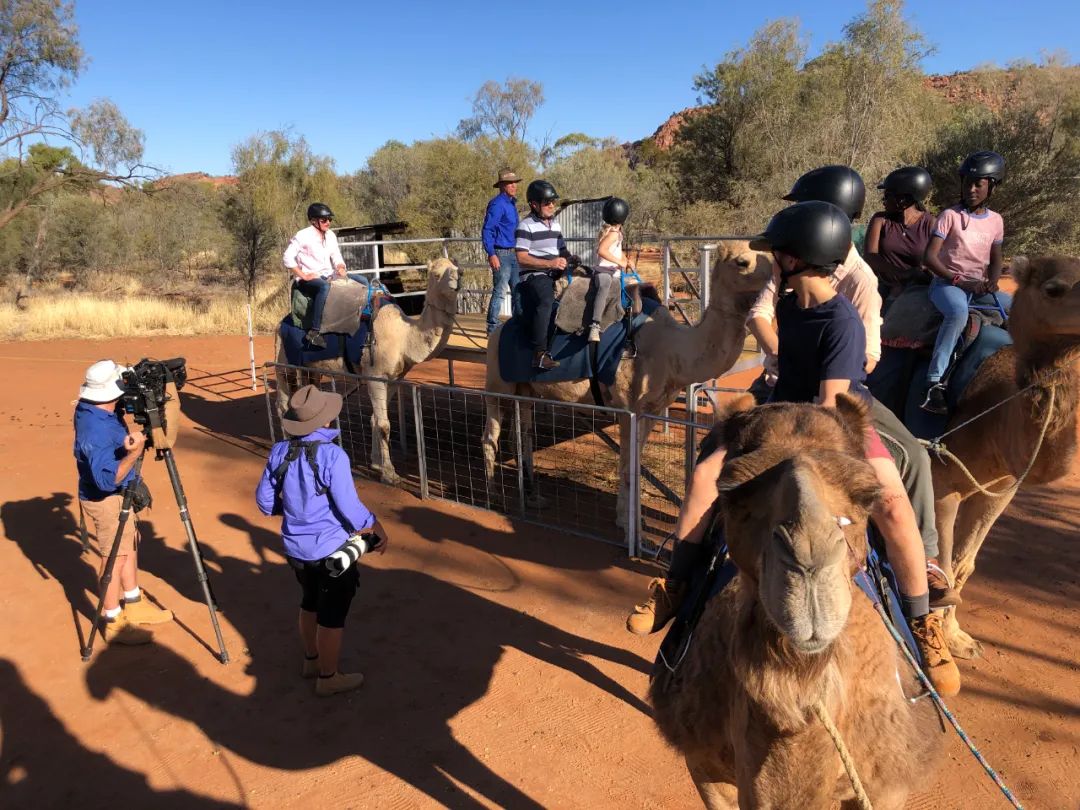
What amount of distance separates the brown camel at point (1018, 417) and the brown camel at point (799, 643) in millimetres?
2741

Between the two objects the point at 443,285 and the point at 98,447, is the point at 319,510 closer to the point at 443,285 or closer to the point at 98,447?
the point at 98,447

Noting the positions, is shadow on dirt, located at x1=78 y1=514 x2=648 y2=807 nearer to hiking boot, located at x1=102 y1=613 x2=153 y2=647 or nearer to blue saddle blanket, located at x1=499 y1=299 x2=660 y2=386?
hiking boot, located at x1=102 y1=613 x2=153 y2=647

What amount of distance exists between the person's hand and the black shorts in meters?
1.58

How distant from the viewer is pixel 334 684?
453 centimetres

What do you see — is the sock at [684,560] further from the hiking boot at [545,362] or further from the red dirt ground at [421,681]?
the hiking boot at [545,362]

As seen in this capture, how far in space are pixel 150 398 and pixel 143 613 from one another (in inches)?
66.1

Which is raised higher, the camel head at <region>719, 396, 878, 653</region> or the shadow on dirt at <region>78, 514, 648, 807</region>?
the camel head at <region>719, 396, 878, 653</region>

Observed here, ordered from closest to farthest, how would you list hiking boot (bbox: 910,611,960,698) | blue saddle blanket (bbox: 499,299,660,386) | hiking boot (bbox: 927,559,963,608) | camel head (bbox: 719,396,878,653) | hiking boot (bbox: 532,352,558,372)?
camel head (bbox: 719,396,878,653) → hiking boot (bbox: 910,611,960,698) → hiking boot (bbox: 927,559,963,608) → blue saddle blanket (bbox: 499,299,660,386) → hiking boot (bbox: 532,352,558,372)

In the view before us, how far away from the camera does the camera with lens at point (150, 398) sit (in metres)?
4.91

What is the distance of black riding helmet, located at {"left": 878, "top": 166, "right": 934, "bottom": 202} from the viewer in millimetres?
5527

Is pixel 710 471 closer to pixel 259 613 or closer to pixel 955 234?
pixel 955 234

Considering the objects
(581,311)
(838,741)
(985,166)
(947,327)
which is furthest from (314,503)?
(985,166)

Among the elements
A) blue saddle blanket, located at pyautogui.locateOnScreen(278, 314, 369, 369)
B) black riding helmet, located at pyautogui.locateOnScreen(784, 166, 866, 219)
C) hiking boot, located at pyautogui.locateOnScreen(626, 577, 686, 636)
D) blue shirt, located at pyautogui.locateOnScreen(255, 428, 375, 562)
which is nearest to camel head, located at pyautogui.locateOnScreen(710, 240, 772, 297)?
black riding helmet, located at pyautogui.locateOnScreen(784, 166, 866, 219)

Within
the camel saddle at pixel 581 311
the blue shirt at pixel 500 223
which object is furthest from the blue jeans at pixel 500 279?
the camel saddle at pixel 581 311
